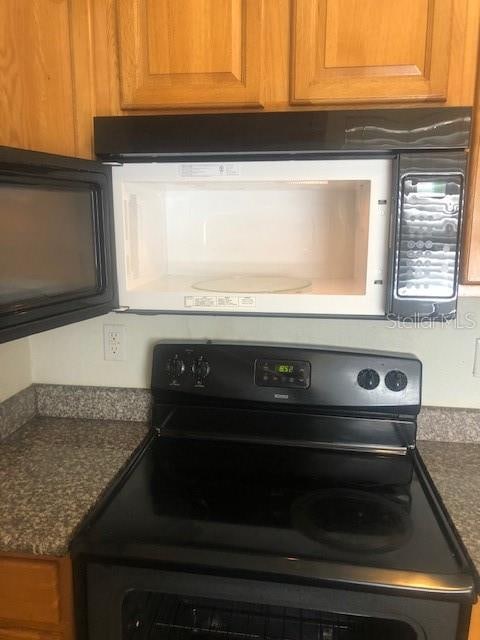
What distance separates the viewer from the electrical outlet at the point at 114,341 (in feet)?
4.75

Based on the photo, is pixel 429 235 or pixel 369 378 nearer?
pixel 429 235

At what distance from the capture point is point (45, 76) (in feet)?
3.37

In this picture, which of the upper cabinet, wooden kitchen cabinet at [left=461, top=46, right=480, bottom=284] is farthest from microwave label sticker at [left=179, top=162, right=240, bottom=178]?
wooden kitchen cabinet at [left=461, top=46, right=480, bottom=284]

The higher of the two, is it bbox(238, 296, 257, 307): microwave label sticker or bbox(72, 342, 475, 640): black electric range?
bbox(238, 296, 257, 307): microwave label sticker

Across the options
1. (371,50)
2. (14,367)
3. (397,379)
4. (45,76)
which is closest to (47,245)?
(45,76)

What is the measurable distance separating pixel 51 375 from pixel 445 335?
1029 mm

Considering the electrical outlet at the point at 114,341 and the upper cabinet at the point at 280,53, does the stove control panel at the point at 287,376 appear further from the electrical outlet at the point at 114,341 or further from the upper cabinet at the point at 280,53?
the upper cabinet at the point at 280,53

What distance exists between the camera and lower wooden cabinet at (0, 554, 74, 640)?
0.93m

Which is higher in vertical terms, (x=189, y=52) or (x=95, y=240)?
(x=189, y=52)

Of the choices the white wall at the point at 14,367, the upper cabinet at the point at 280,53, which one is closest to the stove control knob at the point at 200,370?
the white wall at the point at 14,367

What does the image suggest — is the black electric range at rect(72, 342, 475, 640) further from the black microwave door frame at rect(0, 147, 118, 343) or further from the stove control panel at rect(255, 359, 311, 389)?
the black microwave door frame at rect(0, 147, 118, 343)

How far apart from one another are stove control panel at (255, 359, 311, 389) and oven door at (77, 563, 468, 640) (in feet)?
1.63

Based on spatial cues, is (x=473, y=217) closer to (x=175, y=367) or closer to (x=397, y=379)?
(x=397, y=379)

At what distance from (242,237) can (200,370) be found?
335 mm
